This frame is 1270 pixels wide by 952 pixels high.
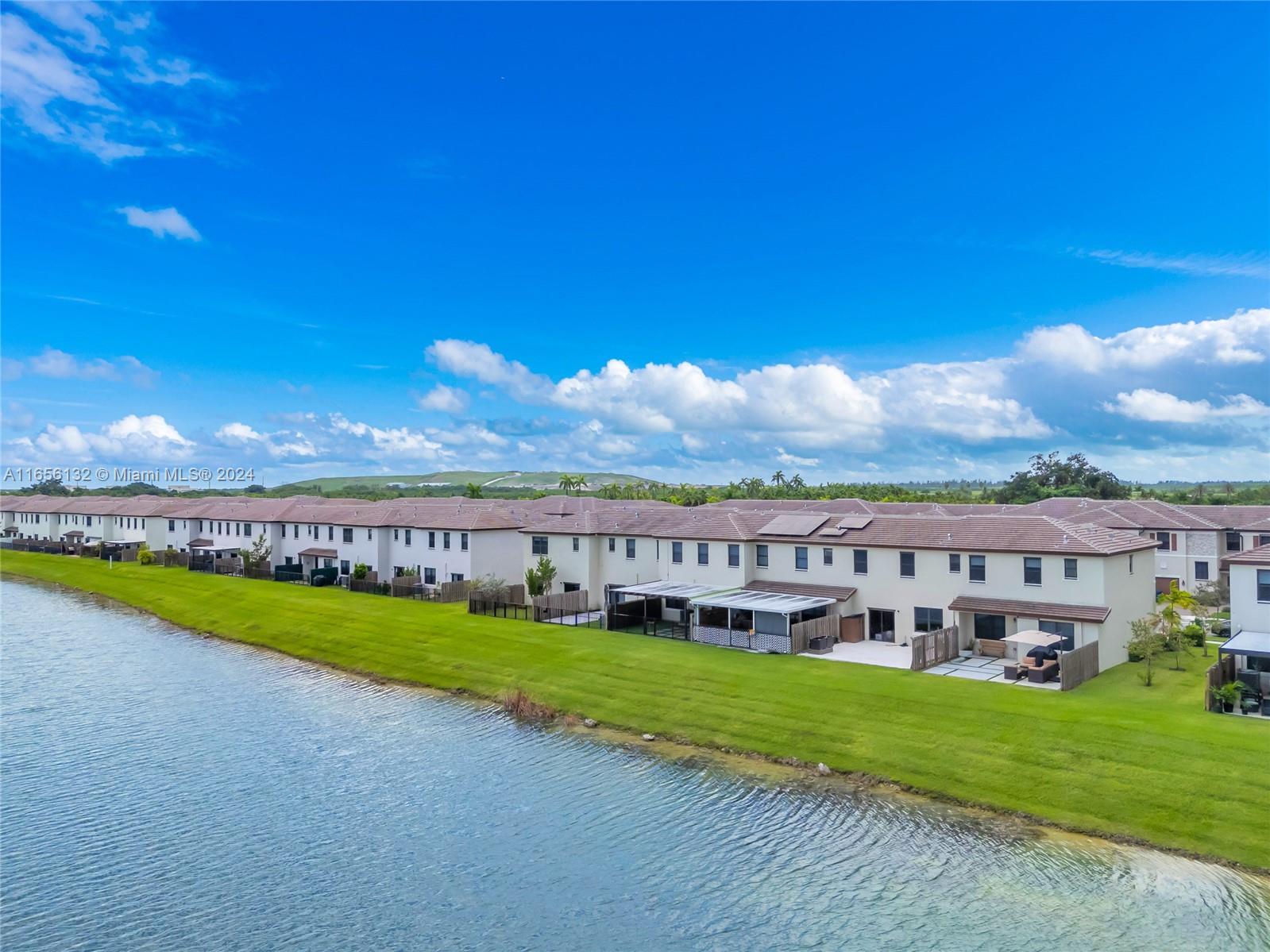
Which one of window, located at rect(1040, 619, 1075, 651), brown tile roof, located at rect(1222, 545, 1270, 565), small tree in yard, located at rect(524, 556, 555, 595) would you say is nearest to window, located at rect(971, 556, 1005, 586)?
window, located at rect(1040, 619, 1075, 651)

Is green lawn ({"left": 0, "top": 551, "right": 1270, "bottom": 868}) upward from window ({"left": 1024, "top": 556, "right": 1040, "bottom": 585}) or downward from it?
downward

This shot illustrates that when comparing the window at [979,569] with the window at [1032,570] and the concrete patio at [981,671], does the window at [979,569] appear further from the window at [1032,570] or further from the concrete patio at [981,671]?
the concrete patio at [981,671]

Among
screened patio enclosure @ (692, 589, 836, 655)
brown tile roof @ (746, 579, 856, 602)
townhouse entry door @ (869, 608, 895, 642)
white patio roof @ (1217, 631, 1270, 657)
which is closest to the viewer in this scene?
white patio roof @ (1217, 631, 1270, 657)

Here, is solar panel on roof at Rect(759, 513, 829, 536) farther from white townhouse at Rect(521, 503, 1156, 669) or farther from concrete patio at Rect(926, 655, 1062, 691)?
concrete patio at Rect(926, 655, 1062, 691)

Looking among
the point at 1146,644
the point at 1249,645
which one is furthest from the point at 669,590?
the point at 1249,645

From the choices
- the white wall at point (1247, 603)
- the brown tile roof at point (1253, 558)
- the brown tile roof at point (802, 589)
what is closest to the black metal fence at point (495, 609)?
the brown tile roof at point (802, 589)

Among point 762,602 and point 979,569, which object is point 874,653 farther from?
point 979,569
